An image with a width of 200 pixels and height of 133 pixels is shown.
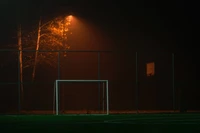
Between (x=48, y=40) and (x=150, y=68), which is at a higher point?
(x=48, y=40)

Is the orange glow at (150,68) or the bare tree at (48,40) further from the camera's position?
the orange glow at (150,68)

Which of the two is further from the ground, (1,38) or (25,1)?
(25,1)

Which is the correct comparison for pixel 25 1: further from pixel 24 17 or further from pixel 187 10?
pixel 187 10

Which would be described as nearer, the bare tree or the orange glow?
the bare tree

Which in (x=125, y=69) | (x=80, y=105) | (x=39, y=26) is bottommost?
(x=80, y=105)

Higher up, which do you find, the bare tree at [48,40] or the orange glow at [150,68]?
the bare tree at [48,40]

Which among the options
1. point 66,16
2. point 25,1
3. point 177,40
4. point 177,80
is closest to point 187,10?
point 177,40

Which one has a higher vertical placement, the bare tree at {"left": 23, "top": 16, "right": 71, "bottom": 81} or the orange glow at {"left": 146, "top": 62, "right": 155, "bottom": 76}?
the bare tree at {"left": 23, "top": 16, "right": 71, "bottom": 81}

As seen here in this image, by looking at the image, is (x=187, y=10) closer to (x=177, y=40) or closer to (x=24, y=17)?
(x=177, y=40)

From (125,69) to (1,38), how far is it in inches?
263

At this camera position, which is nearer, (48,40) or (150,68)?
(150,68)

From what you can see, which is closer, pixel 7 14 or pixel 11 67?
pixel 11 67

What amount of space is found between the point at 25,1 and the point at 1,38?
244 cm

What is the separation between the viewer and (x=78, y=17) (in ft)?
96.3
